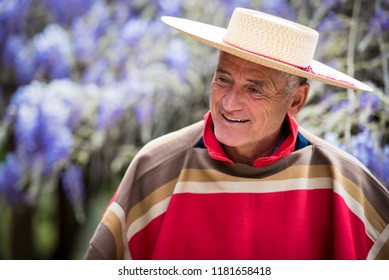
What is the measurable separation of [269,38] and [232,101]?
0.29 metres

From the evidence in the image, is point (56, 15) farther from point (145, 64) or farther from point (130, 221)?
point (130, 221)

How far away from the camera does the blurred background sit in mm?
3559

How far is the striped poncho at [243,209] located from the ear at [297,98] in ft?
0.60

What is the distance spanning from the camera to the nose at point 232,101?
97.9 inches

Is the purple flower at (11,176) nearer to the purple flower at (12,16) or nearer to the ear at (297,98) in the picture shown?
the purple flower at (12,16)

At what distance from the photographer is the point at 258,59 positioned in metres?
2.43

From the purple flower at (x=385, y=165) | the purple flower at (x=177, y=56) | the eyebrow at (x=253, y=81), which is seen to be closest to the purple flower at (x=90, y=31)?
the purple flower at (x=177, y=56)

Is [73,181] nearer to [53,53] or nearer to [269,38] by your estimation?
[53,53]

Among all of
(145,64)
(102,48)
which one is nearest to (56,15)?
Result: (102,48)

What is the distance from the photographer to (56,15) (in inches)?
142

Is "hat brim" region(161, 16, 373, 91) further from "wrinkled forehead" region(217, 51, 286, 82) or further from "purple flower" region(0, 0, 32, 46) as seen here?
"purple flower" region(0, 0, 32, 46)

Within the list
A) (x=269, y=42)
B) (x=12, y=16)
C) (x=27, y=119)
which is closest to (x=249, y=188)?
(x=269, y=42)

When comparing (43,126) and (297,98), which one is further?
(43,126)

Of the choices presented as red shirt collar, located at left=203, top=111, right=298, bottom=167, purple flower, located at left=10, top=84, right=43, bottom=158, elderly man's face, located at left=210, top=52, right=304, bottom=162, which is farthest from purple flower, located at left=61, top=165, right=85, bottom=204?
elderly man's face, located at left=210, top=52, right=304, bottom=162
